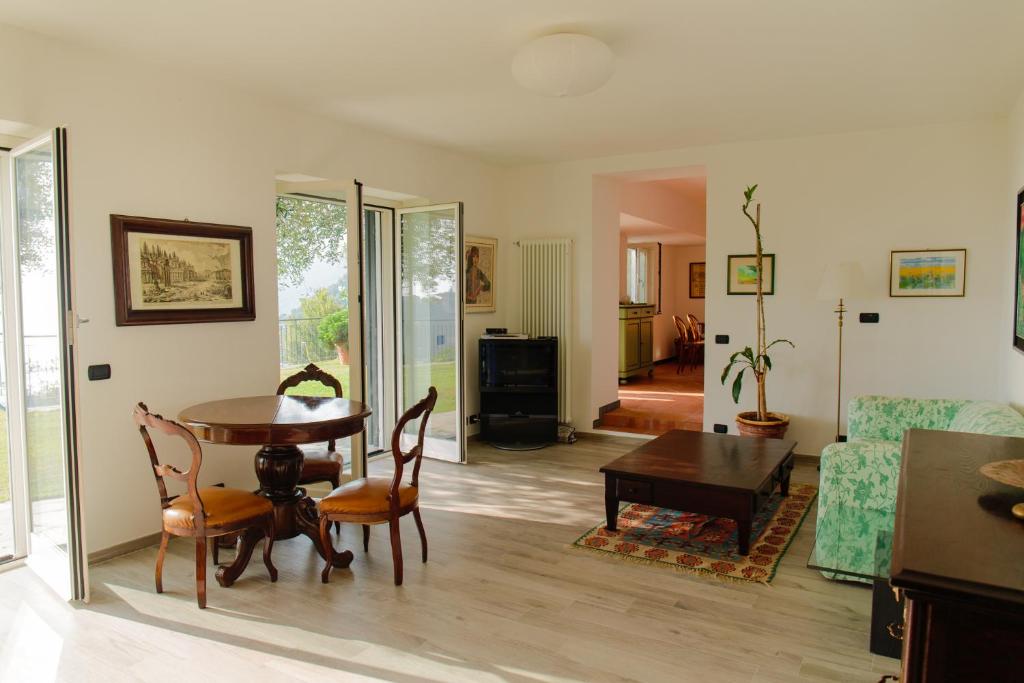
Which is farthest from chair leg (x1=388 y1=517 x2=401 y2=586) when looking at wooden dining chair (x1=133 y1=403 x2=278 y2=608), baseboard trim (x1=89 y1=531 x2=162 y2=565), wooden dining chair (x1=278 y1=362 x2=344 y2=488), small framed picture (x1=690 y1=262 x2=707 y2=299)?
small framed picture (x1=690 y1=262 x2=707 y2=299)

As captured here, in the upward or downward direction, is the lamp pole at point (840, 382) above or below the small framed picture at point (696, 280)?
below

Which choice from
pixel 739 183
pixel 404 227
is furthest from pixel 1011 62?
→ pixel 404 227

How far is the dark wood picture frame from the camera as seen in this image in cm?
387

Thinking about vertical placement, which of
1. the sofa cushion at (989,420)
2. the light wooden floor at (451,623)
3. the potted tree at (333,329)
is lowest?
the light wooden floor at (451,623)

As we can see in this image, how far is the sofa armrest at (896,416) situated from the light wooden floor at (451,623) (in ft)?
3.27

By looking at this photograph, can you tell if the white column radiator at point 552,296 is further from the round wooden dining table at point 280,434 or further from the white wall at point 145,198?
the round wooden dining table at point 280,434

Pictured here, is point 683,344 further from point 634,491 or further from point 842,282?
point 634,491

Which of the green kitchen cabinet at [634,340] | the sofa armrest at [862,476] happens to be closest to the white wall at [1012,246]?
the sofa armrest at [862,476]

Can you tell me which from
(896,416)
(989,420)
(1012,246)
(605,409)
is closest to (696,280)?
(605,409)

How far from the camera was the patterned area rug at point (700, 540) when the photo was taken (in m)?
3.54

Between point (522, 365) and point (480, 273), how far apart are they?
1.00 m

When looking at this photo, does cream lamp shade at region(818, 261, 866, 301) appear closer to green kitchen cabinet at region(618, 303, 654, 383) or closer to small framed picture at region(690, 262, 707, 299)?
green kitchen cabinet at region(618, 303, 654, 383)

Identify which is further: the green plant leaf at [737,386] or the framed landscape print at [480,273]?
the framed landscape print at [480,273]

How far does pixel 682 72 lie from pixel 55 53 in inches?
130
